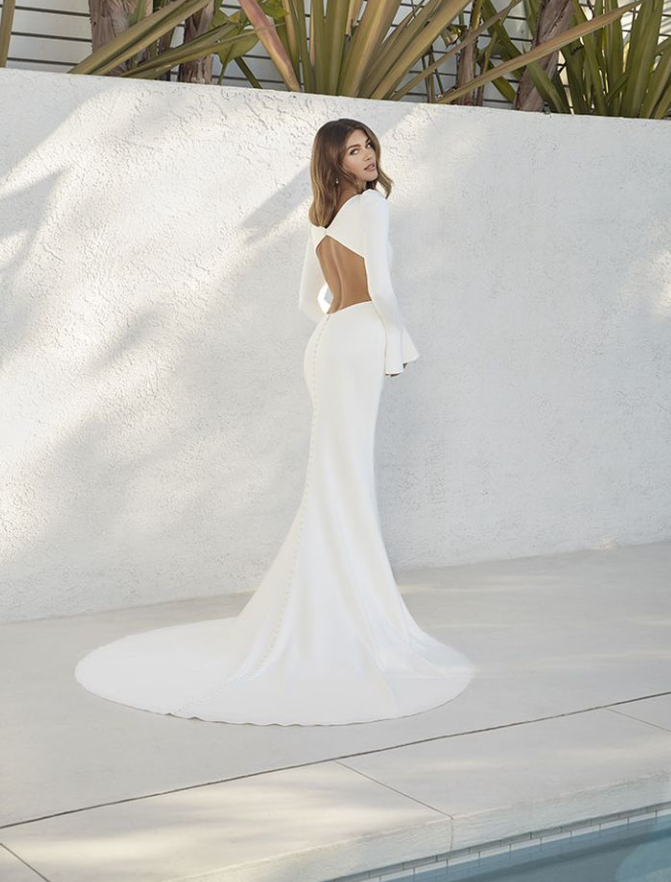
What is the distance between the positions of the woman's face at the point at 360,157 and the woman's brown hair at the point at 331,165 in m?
0.01

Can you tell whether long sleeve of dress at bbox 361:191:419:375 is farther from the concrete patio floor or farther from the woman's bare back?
the concrete patio floor

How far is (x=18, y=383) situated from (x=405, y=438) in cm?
179

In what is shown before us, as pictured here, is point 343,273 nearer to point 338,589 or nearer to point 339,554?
point 339,554

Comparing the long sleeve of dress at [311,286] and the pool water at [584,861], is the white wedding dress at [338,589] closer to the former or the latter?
the long sleeve of dress at [311,286]

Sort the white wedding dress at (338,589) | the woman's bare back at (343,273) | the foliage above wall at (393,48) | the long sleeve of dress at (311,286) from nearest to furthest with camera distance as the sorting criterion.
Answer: the white wedding dress at (338,589)
the woman's bare back at (343,273)
the long sleeve of dress at (311,286)
the foliage above wall at (393,48)

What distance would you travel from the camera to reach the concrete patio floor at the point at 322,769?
279 centimetres

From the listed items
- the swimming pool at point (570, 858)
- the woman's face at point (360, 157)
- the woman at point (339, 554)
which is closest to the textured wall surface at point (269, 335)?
the woman at point (339, 554)

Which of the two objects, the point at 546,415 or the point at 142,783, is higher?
the point at 546,415

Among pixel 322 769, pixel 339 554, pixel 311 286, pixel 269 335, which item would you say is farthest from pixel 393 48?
pixel 322 769

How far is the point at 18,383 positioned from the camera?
468 cm

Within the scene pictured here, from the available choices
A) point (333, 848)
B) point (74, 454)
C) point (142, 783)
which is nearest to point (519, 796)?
point (333, 848)

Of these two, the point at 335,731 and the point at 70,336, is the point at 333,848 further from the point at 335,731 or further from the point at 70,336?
the point at 70,336

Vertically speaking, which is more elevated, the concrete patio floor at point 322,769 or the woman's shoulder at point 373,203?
the woman's shoulder at point 373,203

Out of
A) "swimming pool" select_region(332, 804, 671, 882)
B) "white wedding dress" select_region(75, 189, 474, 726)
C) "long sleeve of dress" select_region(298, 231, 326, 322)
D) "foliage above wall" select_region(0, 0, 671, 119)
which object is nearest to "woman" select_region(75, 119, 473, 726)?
"white wedding dress" select_region(75, 189, 474, 726)
